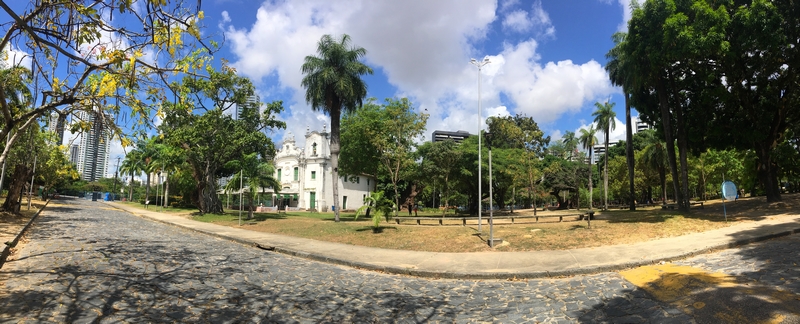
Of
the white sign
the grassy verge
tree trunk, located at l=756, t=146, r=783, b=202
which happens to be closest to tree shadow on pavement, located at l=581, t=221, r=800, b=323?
the grassy verge

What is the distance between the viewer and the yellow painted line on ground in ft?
16.0

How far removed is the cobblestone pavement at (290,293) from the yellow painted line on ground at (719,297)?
0.91 feet

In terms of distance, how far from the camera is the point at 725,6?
1697 centimetres

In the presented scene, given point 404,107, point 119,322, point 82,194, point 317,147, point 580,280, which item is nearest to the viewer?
point 119,322

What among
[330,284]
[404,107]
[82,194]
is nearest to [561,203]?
[404,107]

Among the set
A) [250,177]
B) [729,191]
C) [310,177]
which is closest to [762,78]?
[729,191]

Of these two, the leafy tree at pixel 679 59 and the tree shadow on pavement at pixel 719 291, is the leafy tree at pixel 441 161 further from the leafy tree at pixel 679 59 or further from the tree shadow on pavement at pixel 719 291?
the tree shadow on pavement at pixel 719 291

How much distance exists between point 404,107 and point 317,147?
23507 millimetres

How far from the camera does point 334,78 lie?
73.6 feet

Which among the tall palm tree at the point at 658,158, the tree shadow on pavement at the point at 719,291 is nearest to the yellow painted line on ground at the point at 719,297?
the tree shadow on pavement at the point at 719,291

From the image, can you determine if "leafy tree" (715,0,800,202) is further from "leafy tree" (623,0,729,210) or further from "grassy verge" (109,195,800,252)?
"grassy verge" (109,195,800,252)

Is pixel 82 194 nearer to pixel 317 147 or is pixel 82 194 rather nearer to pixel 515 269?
pixel 317 147

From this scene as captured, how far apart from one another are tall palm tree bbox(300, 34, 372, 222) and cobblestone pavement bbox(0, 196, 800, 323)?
1438 cm

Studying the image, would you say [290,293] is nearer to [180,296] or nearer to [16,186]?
[180,296]
